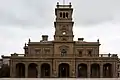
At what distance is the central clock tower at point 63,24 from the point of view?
70.1 metres

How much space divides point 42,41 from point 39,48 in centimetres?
304

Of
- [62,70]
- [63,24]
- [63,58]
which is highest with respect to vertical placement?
[63,24]

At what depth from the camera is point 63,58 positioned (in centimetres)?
6688

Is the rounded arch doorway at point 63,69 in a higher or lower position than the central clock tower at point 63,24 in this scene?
lower

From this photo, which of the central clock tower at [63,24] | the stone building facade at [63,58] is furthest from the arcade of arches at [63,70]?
the central clock tower at [63,24]

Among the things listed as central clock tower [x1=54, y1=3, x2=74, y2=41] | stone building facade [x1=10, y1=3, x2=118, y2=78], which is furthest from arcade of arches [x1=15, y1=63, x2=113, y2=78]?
central clock tower [x1=54, y1=3, x2=74, y2=41]

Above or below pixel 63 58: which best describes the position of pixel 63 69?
below

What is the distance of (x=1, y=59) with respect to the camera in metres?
107

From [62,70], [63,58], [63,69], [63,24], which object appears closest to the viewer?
[63,58]

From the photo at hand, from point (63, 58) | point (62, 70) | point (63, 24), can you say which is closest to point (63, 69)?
point (62, 70)

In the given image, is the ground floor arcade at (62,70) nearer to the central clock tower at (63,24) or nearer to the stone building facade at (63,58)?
the stone building facade at (63,58)

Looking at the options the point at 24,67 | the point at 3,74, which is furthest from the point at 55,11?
the point at 3,74

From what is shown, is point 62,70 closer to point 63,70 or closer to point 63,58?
point 63,70

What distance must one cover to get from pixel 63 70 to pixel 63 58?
3738 millimetres
